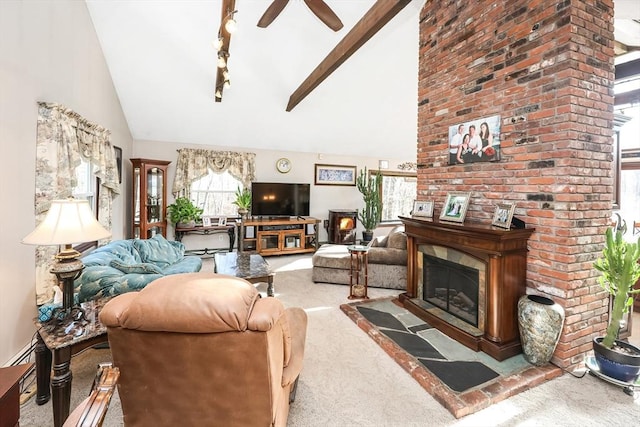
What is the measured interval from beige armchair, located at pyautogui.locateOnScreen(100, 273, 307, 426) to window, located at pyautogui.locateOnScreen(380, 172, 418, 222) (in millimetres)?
7039

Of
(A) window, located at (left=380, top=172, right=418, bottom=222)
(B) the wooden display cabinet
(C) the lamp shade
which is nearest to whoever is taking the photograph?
(C) the lamp shade

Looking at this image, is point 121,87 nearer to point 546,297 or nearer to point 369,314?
point 369,314

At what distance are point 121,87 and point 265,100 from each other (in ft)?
7.65

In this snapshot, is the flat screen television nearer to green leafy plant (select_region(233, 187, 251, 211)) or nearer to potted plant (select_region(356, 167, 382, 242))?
green leafy plant (select_region(233, 187, 251, 211))

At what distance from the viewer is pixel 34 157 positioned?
243cm

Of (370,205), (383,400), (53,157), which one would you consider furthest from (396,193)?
(53,157)

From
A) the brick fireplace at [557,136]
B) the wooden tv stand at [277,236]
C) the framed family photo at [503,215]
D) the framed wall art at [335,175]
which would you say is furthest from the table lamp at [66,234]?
the framed wall art at [335,175]

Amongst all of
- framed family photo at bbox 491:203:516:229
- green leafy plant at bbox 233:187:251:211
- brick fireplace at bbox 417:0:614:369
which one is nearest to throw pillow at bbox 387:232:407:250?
brick fireplace at bbox 417:0:614:369

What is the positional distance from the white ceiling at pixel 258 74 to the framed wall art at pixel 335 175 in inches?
20.0

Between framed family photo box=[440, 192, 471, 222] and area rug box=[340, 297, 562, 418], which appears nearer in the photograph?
area rug box=[340, 297, 562, 418]

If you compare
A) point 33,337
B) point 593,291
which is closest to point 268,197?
point 33,337

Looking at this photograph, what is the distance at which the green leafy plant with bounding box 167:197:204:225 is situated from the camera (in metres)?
5.48

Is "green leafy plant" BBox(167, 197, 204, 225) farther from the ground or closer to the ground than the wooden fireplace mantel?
farther from the ground

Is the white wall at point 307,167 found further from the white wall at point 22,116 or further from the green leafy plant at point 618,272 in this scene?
the green leafy plant at point 618,272
